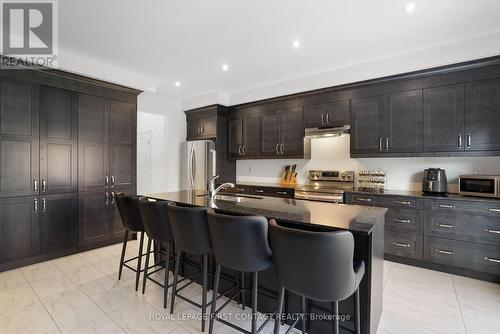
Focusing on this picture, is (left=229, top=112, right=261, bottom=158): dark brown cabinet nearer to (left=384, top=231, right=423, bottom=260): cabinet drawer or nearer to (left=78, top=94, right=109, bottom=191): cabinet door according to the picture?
(left=78, top=94, right=109, bottom=191): cabinet door

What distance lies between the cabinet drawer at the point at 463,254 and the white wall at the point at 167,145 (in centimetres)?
438

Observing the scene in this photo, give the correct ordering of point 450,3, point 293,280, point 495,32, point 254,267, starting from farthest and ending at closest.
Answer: point 495,32 → point 450,3 → point 254,267 → point 293,280

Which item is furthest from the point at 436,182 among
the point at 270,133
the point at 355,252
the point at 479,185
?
the point at 270,133

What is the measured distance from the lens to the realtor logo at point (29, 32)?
2324 mm

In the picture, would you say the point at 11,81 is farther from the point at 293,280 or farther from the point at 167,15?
the point at 293,280

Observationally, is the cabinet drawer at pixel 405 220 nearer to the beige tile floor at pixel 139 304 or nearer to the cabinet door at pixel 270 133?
the beige tile floor at pixel 139 304

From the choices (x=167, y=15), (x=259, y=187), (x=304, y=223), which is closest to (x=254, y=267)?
(x=304, y=223)

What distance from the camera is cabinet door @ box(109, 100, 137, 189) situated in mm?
3920

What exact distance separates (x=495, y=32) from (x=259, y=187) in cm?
359

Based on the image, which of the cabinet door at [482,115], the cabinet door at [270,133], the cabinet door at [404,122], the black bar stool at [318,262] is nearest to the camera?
the black bar stool at [318,262]

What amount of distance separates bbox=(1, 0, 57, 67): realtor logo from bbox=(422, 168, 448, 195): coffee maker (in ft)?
15.0

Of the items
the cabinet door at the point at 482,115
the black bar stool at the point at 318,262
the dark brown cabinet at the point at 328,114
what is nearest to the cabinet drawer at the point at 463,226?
the cabinet door at the point at 482,115

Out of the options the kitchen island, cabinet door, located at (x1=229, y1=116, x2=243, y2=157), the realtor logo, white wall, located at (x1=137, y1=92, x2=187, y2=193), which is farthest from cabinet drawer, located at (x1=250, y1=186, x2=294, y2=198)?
the realtor logo

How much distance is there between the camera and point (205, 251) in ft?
6.33
